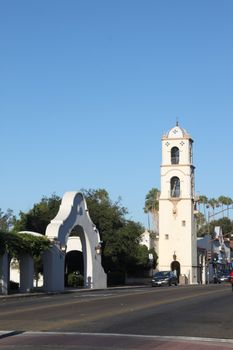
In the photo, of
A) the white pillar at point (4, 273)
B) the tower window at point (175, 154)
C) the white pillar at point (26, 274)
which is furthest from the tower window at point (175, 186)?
the white pillar at point (4, 273)

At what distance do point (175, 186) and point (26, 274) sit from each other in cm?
4800

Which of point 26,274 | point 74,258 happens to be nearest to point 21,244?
point 26,274

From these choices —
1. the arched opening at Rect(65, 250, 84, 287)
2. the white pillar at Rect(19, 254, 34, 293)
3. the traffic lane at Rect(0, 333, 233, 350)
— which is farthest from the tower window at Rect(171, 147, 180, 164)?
the traffic lane at Rect(0, 333, 233, 350)

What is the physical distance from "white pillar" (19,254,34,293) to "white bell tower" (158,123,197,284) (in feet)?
148

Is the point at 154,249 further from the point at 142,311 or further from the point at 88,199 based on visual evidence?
the point at 142,311

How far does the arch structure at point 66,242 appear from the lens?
4119 cm

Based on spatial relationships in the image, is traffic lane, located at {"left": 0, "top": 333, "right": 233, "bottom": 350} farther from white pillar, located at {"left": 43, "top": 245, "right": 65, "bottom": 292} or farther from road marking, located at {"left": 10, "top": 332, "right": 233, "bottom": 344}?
white pillar, located at {"left": 43, "top": 245, "right": 65, "bottom": 292}

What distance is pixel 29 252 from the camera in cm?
3819

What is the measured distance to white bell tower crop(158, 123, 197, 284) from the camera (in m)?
82.1

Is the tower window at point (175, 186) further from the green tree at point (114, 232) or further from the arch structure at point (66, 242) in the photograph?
the arch structure at point (66, 242)

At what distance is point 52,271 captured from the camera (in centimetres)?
4094

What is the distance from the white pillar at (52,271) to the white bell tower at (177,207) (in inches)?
1639

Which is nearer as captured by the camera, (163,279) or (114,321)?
(114,321)

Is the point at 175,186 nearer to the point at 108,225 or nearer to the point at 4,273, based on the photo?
the point at 108,225
